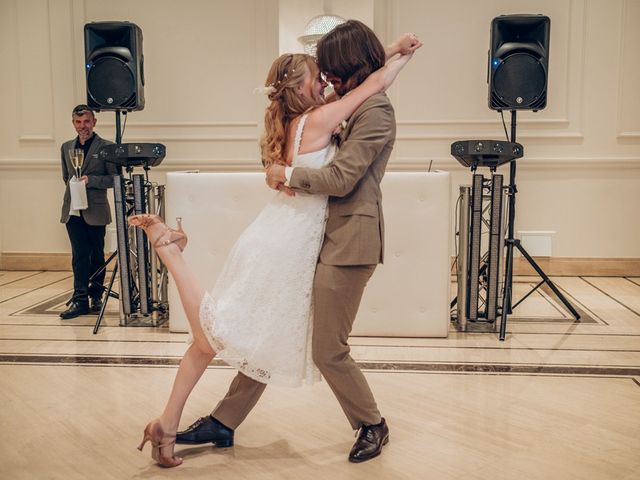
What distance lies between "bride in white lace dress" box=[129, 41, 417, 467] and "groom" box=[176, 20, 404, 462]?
0.04 metres

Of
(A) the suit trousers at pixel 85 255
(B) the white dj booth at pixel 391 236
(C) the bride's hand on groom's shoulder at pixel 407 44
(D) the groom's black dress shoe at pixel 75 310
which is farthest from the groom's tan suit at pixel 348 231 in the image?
(A) the suit trousers at pixel 85 255

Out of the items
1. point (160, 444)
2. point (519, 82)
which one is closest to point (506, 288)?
point (519, 82)

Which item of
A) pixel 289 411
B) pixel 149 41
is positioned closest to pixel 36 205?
pixel 149 41

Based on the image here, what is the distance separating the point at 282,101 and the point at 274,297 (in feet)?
2.05

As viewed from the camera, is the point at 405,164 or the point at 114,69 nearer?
the point at 114,69

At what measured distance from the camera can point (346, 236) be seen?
90.4 inches

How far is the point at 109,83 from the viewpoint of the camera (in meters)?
4.46

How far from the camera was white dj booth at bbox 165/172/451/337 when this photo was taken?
12.9ft

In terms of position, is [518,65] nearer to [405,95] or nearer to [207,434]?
[405,95]

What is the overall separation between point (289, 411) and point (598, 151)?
157 inches

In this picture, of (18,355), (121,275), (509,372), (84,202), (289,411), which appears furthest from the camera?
(84,202)

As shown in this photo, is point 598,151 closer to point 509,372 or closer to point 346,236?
point 509,372

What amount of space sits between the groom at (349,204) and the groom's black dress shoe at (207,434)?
45 centimetres

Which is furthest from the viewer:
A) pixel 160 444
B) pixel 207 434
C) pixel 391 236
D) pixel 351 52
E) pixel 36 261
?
pixel 36 261
